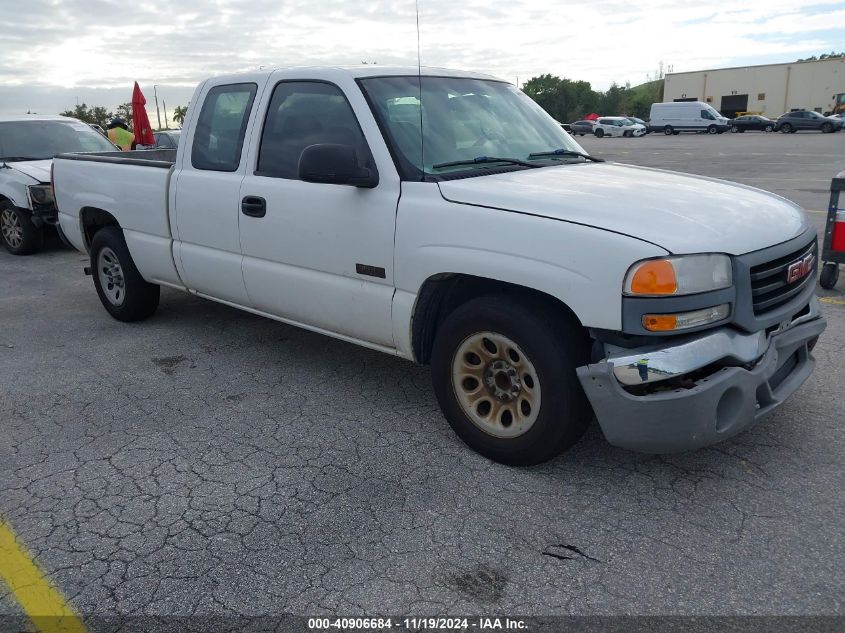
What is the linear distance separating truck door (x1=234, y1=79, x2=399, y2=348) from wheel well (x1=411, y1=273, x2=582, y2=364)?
0.19 m

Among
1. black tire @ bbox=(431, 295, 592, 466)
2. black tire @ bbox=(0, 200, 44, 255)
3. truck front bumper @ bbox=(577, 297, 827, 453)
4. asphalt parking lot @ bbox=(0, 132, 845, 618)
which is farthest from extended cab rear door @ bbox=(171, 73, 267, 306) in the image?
black tire @ bbox=(0, 200, 44, 255)

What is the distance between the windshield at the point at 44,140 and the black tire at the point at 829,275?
867cm

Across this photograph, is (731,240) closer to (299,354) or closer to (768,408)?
(768,408)

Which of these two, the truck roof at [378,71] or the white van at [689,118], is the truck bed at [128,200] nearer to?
the truck roof at [378,71]

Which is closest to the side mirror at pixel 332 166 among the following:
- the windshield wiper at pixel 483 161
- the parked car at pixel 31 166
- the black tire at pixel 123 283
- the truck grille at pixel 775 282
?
the windshield wiper at pixel 483 161

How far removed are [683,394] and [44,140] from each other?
9993 millimetres

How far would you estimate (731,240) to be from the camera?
302 cm

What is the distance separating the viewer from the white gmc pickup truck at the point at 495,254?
292cm

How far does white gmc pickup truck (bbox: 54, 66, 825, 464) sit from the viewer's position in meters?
2.92

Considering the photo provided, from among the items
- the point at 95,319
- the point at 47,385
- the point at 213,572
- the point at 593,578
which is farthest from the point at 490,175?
the point at 95,319

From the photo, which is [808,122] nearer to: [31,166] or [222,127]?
[31,166]

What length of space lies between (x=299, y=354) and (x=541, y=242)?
262cm

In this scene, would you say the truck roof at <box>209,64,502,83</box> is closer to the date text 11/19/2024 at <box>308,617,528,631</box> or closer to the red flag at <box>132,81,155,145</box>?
the date text 11/19/2024 at <box>308,617,528,631</box>

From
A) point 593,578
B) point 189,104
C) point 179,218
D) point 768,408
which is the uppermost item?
point 189,104
